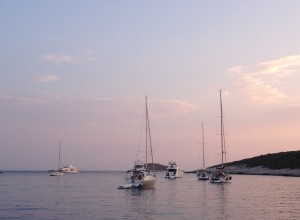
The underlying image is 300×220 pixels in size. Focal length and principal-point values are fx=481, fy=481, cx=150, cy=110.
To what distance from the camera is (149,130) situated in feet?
267

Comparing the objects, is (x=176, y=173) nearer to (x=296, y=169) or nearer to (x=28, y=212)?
(x=296, y=169)

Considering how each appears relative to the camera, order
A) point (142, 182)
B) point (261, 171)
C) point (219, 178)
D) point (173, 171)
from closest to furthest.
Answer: point (142, 182)
point (219, 178)
point (173, 171)
point (261, 171)

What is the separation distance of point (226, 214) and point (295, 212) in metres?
6.52

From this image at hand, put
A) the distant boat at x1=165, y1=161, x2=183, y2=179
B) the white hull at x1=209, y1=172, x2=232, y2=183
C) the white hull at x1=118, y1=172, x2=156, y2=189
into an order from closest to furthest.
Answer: the white hull at x1=118, y1=172, x2=156, y2=189
the white hull at x1=209, y1=172, x2=232, y2=183
the distant boat at x1=165, y1=161, x2=183, y2=179

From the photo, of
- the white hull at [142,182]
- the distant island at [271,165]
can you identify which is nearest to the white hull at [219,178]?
the white hull at [142,182]

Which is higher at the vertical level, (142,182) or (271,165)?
(271,165)

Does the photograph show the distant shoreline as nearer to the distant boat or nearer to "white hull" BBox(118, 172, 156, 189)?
the distant boat

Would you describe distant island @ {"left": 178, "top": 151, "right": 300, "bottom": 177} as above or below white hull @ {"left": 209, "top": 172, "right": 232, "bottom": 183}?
above

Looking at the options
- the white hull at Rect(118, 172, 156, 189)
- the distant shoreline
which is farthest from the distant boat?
the white hull at Rect(118, 172, 156, 189)

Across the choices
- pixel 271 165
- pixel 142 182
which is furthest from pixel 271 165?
pixel 142 182

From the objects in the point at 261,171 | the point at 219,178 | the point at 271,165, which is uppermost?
the point at 271,165

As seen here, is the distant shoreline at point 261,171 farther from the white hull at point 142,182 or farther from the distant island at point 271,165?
the white hull at point 142,182

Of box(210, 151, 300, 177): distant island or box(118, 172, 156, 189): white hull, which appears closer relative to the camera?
box(118, 172, 156, 189): white hull

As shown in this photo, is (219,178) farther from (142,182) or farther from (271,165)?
(271,165)
